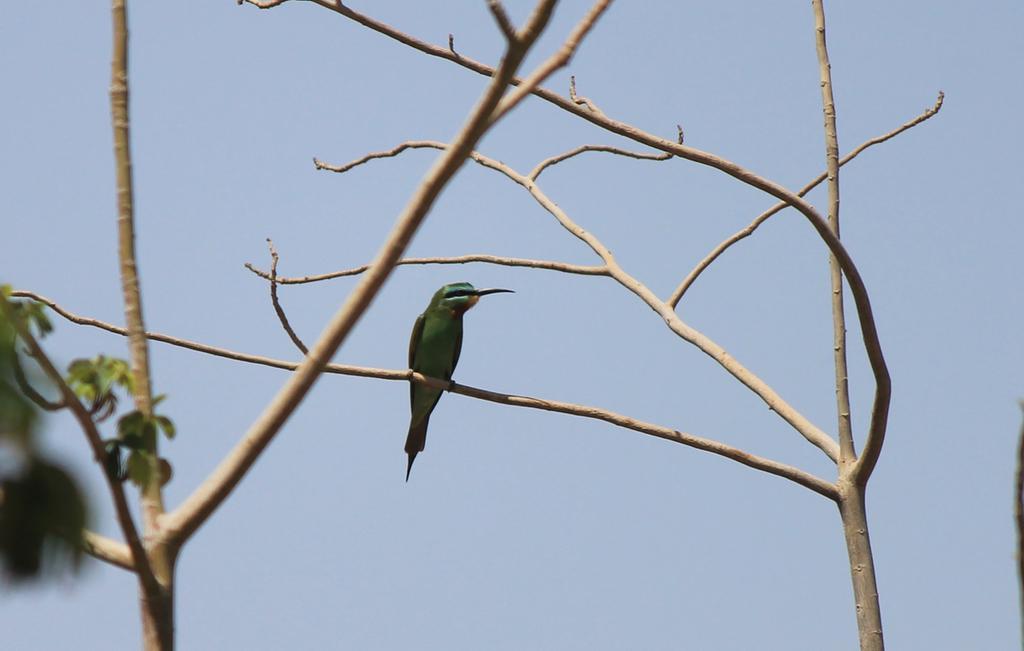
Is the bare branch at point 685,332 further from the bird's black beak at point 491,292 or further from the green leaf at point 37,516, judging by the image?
the green leaf at point 37,516

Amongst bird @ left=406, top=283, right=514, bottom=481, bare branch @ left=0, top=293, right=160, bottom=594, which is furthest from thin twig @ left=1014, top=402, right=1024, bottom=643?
bird @ left=406, top=283, right=514, bottom=481

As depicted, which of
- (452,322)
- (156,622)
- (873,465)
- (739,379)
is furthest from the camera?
(452,322)

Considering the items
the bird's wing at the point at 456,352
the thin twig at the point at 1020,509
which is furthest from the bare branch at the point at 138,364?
the bird's wing at the point at 456,352

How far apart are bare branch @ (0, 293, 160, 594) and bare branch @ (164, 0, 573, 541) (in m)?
0.17

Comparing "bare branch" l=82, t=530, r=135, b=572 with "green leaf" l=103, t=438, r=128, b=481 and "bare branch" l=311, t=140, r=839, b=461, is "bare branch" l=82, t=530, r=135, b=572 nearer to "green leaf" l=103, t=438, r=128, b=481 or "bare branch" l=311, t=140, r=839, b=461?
"green leaf" l=103, t=438, r=128, b=481

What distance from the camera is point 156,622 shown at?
7.00 ft

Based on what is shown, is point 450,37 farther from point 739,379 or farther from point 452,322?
point 452,322

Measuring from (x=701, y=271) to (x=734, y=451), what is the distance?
98 centimetres

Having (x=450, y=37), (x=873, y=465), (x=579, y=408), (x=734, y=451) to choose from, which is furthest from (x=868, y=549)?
(x=450, y=37)

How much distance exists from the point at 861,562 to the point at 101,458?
3098 millimetres

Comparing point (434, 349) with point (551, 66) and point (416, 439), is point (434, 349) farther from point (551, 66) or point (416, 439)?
point (551, 66)

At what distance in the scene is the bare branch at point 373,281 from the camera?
6.98 feet

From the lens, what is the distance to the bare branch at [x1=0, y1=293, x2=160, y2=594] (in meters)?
1.96

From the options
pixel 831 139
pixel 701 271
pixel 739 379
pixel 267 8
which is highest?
pixel 267 8
